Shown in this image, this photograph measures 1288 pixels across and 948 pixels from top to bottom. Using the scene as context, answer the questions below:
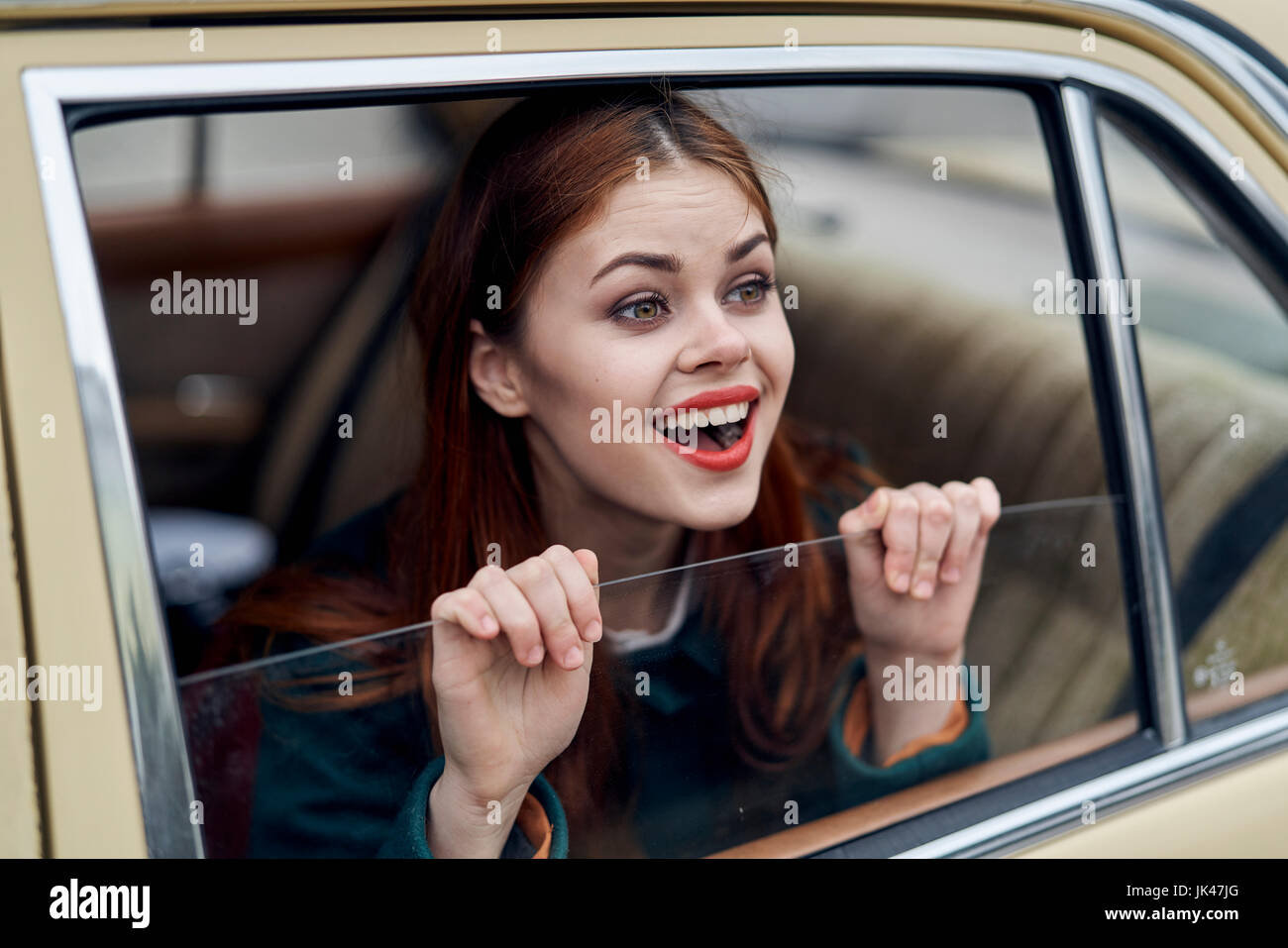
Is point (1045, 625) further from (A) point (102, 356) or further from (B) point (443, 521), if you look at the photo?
(A) point (102, 356)

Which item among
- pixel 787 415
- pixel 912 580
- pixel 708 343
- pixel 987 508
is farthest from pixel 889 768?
pixel 787 415

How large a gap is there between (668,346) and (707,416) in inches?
4.0

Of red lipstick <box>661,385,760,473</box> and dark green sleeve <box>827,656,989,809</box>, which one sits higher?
red lipstick <box>661,385,760,473</box>

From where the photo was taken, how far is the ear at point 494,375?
1.50 metres

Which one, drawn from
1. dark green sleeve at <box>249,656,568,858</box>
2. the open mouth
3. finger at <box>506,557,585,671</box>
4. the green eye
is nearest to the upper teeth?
the open mouth

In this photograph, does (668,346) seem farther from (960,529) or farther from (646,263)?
(960,529)

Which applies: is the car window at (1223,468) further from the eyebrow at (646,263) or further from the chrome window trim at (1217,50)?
the eyebrow at (646,263)

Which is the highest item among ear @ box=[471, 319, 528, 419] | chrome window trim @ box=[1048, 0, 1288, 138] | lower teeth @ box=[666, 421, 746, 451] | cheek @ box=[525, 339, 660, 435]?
chrome window trim @ box=[1048, 0, 1288, 138]

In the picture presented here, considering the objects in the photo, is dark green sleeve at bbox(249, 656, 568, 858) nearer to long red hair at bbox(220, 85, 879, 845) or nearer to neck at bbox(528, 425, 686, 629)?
long red hair at bbox(220, 85, 879, 845)

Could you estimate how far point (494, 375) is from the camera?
1.51 metres

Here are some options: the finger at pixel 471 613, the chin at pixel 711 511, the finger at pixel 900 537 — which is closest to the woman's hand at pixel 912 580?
the finger at pixel 900 537

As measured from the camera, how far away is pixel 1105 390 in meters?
1.37

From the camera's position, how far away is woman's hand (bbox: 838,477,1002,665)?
137cm

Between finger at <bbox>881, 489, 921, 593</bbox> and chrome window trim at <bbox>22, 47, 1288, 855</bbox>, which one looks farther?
finger at <bbox>881, 489, 921, 593</bbox>
